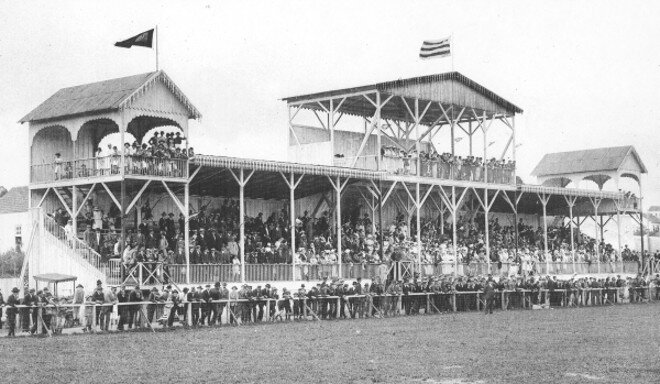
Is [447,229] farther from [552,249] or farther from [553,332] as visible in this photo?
[553,332]

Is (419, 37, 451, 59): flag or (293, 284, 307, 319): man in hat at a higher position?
(419, 37, 451, 59): flag

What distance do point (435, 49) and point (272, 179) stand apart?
1054cm

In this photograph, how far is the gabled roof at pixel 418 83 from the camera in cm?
4469

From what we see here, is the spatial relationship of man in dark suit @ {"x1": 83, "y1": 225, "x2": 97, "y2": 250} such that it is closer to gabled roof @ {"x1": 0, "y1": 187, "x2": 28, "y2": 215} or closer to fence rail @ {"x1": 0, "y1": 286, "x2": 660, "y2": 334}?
fence rail @ {"x1": 0, "y1": 286, "x2": 660, "y2": 334}

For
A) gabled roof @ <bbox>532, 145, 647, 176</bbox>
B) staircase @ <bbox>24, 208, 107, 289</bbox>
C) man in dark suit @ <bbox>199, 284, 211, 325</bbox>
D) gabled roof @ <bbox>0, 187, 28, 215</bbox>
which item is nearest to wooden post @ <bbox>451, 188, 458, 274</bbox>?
man in dark suit @ <bbox>199, 284, 211, 325</bbox>

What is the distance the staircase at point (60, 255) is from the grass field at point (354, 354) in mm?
6282

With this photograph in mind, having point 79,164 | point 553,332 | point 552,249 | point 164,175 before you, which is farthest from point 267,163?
point 552,249

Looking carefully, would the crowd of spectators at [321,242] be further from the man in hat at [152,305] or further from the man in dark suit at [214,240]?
the man in hat at [152,305]

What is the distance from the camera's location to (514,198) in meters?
54.1

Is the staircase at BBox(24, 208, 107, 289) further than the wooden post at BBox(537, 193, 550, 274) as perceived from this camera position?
No

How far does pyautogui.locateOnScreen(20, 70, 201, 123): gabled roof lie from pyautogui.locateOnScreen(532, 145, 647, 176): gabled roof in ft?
114

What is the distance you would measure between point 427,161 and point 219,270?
48.5ft

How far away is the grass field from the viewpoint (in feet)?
56.0

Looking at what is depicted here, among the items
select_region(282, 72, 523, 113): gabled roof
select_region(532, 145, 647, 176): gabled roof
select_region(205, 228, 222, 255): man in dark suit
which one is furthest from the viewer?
select_region(532, 145, 647, 176): gabled roof
